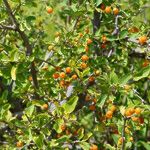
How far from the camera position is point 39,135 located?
2.95 meters

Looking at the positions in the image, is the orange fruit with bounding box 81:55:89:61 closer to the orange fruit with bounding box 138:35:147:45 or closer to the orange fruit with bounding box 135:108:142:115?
the orange fruit with bounding box 138:35:147:45

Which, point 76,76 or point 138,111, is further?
point 76,76

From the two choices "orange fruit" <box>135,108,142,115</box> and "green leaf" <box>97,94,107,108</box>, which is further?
"green leaf" <box>97,94,107,108</box>

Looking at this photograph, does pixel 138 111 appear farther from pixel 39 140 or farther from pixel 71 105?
pixel 39 140

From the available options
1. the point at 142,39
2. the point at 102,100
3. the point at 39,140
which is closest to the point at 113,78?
the point at 102,100

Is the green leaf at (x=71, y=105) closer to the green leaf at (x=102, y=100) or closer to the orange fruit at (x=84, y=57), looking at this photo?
the green leaf at (x=102, y=100)

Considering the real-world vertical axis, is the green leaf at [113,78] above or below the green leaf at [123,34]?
below

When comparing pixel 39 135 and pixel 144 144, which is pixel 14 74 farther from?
pixel 144 144

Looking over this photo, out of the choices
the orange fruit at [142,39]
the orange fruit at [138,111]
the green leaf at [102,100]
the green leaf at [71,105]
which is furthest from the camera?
the orange fruit at [142,39]

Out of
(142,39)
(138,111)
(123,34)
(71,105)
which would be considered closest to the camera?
(138,111)

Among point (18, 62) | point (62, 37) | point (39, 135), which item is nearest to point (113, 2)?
point (62, 37)

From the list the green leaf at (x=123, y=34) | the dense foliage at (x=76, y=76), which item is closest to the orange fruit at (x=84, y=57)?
the dense foliage at (x=76, y=76)

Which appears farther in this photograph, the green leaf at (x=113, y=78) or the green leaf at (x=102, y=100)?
Result: the green leaf at (x=102, y=100)

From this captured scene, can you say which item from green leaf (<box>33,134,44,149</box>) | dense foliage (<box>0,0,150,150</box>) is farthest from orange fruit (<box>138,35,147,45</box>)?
green leaf (<box>33,134,44,149</box>)
